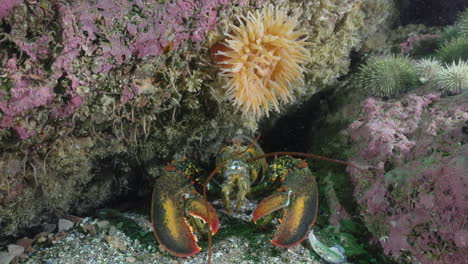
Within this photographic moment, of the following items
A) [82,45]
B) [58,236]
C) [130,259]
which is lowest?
[58,236]

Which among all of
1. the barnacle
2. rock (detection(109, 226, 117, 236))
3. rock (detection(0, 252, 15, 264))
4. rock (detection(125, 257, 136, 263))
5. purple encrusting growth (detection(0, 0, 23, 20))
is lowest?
rock (detection(0, 252, 15, 264))

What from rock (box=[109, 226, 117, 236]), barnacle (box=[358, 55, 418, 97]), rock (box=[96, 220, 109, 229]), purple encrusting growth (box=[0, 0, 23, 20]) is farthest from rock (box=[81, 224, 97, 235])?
barnacle (box=[358, 55, 418, 97])

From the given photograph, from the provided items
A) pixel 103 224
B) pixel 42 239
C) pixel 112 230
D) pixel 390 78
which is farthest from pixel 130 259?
pixel 390 78

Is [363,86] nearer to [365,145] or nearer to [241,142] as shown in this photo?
[365,145]

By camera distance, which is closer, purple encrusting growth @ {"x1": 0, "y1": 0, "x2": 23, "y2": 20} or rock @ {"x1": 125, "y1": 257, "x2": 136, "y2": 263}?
purple encrusting growth @ {"x1": 0, "y1": 0, "x2": 23, "y2": 20}

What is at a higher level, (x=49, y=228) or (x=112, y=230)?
(x=112, y=230)

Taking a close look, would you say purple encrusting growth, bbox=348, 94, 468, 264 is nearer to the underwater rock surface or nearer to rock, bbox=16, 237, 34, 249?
the underwater rock surface

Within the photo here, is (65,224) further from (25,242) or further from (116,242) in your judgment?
(116,242)
